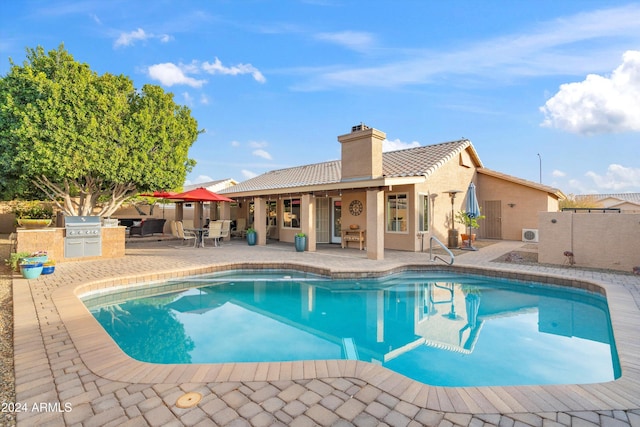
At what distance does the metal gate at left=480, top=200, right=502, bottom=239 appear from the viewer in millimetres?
16609

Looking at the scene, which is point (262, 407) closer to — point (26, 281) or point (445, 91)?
point (26, 281)

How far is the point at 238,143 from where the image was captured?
912 inches

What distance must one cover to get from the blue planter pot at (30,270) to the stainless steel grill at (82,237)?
2.69 metres

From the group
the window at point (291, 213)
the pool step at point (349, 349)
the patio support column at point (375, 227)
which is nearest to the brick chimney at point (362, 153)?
the patio support column at point (375, 227)

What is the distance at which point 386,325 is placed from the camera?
579 cm

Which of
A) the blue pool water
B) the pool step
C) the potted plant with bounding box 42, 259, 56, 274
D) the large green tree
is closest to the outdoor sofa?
the large green tree

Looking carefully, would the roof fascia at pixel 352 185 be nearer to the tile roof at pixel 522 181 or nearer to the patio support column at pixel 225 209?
the patio support column at pixel 225 209

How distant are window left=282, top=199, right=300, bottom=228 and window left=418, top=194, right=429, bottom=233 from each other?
6.12 meters

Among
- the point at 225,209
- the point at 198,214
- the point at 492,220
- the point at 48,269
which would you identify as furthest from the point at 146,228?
the point at 492,220

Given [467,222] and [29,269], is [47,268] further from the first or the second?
[467,222]

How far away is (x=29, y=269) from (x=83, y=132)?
4.79 m

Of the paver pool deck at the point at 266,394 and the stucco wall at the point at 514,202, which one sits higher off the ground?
the stucco wall at the point at 514,202

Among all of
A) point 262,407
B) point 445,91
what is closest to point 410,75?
point 445,91

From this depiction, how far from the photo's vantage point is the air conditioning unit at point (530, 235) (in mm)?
15031
